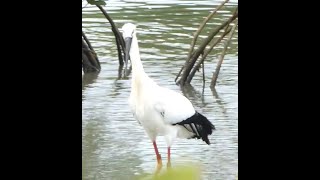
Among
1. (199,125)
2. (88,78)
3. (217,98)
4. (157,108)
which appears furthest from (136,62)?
(88,78)

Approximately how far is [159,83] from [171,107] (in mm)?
2992

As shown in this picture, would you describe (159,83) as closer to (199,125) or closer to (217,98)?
(217,98)

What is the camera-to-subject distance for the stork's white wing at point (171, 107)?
23.7 feet

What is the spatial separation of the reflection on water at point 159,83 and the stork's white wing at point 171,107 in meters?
0.31

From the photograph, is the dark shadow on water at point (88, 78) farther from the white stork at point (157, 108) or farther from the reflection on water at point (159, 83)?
the white stork at point (157, 108)

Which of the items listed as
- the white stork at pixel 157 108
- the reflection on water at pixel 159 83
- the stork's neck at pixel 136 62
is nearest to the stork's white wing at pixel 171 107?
the white stork at pixel 157 108

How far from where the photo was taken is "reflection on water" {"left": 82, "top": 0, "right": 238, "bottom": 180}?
7.59 metres

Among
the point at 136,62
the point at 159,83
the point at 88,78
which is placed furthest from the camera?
the point at 88,78

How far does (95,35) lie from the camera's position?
41.1ft

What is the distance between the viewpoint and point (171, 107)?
7.25 meters
